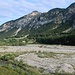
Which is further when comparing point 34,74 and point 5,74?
point 34,74

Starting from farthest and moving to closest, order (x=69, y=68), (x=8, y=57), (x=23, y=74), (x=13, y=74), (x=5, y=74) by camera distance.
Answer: (x=8, y=57) → (x=69, y=68) → (x=23, y=74) → (x=13, y=74) → (x=5, y=74)

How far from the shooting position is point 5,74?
43.3 metres

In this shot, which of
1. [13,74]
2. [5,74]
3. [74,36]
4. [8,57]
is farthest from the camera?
[74,36]

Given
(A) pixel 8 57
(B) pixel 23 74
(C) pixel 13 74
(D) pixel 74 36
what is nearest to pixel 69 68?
(B) pixel 23 74

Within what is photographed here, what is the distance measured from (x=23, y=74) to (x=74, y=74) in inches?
556

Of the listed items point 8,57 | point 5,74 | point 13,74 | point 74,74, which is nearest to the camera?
point 5,74

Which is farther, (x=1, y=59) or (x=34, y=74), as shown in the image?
(x=1, y=59)

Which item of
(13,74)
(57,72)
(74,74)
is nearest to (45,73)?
(57,72)

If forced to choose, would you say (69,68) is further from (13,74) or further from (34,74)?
(13,74)

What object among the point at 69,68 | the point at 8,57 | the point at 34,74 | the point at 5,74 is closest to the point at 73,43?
the point at 8,57

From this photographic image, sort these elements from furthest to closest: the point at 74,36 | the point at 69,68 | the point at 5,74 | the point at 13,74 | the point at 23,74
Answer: the point at 74,36 → the point at 69,68 → the point at 23,74 → the point at 13,74 → the point at 5,74

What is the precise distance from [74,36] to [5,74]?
14581cm

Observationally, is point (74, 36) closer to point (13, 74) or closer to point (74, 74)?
point (74, 74)

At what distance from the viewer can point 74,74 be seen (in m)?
58.0
